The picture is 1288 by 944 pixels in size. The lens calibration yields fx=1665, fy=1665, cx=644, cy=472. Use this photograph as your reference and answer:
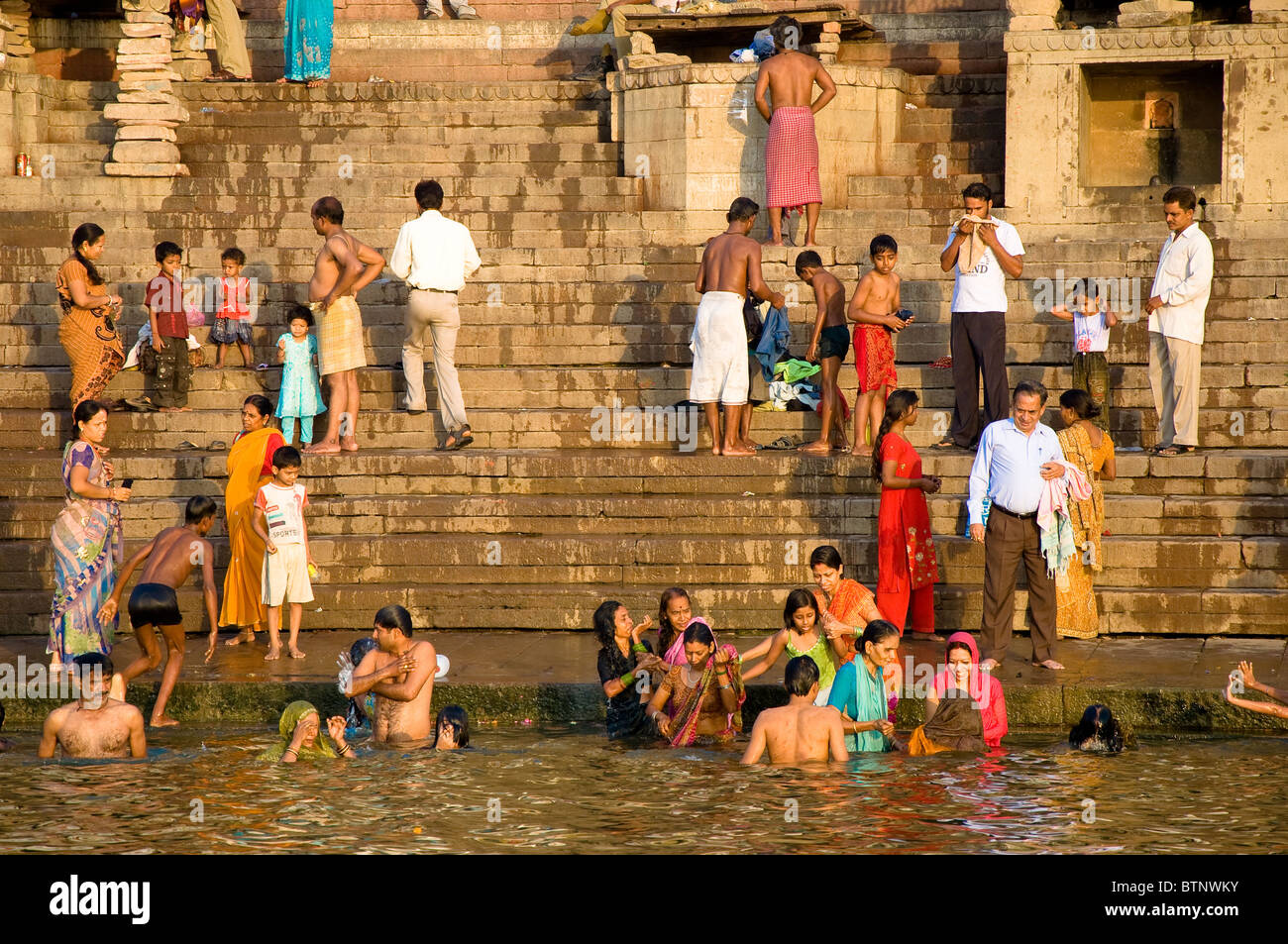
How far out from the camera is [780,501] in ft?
35.5

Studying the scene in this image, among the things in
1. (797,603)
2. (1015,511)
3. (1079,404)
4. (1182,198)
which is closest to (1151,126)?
(1182,198)

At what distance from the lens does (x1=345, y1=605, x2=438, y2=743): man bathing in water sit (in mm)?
8625

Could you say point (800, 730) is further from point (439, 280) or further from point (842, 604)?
point (439, 280)

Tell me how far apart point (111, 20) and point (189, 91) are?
92.2 inches

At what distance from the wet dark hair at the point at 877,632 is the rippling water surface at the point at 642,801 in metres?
0.59

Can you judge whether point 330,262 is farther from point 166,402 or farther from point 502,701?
point 502,701

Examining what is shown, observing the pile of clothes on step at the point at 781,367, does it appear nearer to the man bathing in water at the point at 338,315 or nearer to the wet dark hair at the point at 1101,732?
the man bathing in water at the point at 338,315

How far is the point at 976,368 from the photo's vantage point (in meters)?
11.3

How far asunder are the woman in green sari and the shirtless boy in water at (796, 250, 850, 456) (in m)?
4.24

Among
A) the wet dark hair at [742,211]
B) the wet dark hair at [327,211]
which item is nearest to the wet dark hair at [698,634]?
the wet dark hair at [742,211]

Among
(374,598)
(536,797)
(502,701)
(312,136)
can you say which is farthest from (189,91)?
(536,797)

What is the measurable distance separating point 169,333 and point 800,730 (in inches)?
250

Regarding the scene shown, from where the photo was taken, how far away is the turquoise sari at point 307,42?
53.4ft

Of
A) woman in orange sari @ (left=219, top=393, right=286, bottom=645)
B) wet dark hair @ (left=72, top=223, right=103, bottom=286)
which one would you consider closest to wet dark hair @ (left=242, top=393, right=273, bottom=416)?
woman in orange sari @ (left=219, top=393, right=286, bottom=645)
